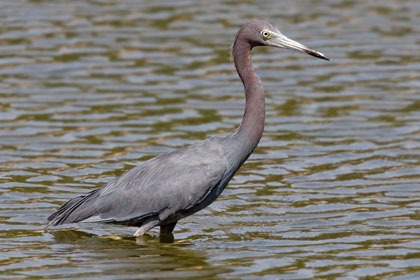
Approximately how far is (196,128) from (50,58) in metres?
4.15

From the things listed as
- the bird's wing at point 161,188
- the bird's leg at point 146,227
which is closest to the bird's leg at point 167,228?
the bird's leg at point 146,227

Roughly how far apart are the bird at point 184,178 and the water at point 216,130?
0.27 metres

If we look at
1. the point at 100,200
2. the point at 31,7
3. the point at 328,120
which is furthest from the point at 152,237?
the point at 31,7

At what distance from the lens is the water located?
1050 cm

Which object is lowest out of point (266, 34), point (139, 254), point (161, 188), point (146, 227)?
point (139, 254)

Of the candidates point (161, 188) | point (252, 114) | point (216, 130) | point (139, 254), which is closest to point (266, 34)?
point (252, 114)

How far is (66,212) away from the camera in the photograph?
11.4m

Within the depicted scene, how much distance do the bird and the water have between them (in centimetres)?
27

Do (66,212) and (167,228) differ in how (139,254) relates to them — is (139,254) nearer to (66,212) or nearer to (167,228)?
(167,228)

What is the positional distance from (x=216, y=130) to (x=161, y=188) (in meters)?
4.05

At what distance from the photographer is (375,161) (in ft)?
45.3

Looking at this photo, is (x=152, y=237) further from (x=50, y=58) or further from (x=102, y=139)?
(x=50, y=58)

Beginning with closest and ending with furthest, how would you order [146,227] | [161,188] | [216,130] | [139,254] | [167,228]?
1. [139,254]
2. [161,188]
3. [146,227]
4. [167,228]
5. [216,130]

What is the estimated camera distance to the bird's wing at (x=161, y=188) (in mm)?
11062
